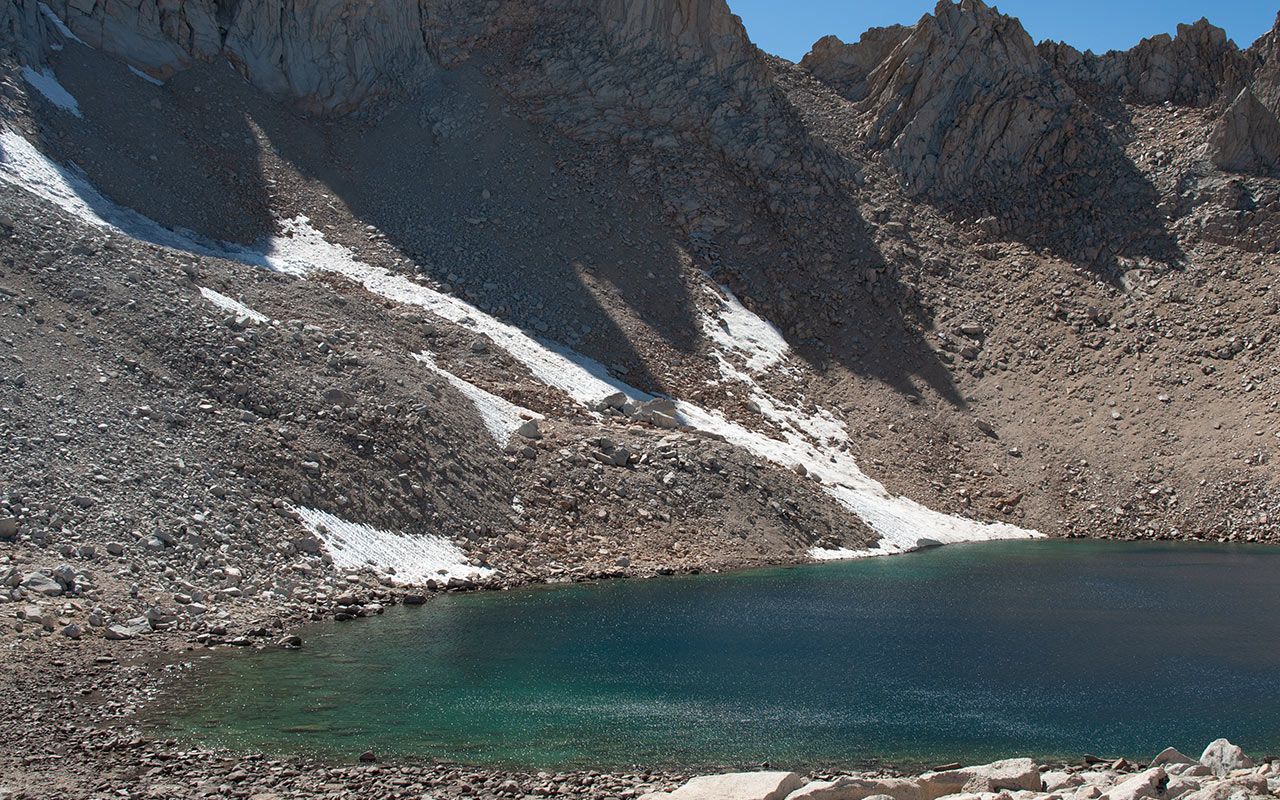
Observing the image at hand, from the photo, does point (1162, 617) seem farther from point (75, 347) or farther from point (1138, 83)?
point (1138, 83)

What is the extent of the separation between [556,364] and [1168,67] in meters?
37.2

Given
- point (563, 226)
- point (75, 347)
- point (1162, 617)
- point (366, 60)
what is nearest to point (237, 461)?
point (75, 347)

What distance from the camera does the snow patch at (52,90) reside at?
39.2 meters

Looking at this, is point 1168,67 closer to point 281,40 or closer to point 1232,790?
point 281,40

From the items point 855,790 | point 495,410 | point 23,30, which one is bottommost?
point 855,790

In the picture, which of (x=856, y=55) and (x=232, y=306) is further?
(x=856, y=55)

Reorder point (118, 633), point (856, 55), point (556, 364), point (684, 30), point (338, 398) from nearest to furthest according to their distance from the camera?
point (118, 633) < point (338, 398) < point (556, 364) < point (684, 30) < point (856, 55)

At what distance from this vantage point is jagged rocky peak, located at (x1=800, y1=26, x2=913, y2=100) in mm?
56906

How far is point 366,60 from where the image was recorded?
5062 cm

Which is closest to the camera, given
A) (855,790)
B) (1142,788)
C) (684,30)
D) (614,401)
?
(1142,788)

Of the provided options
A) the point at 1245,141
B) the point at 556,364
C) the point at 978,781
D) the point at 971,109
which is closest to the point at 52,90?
the point at 556,364

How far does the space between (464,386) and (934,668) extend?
17351mm

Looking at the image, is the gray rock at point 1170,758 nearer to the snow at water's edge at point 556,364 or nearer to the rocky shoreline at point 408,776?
the rocky shoreline at point 408,776

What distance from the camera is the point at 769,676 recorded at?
1720 cm
